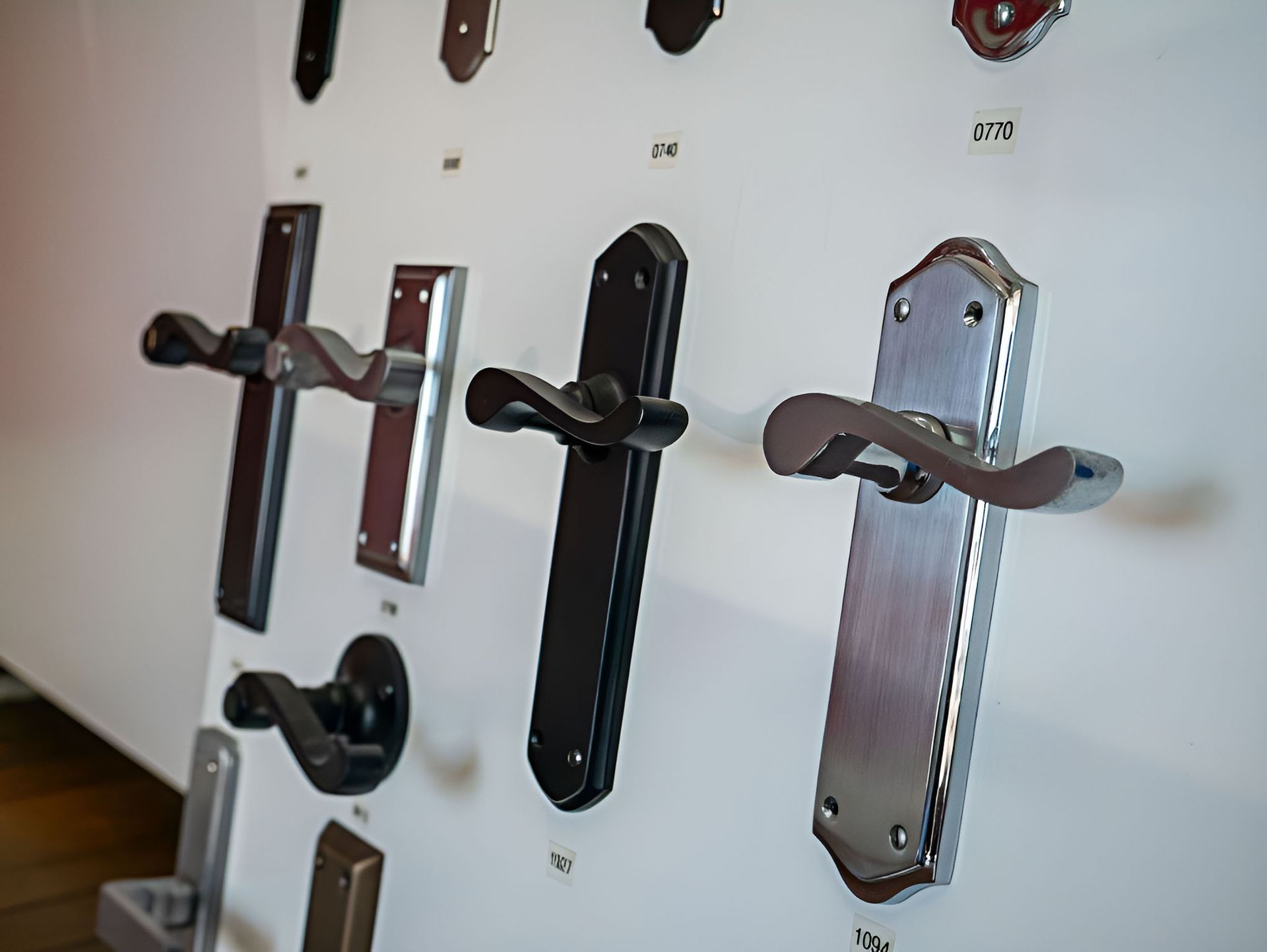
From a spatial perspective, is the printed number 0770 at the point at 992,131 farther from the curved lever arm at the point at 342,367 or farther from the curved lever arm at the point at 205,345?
the curved lever arm at the point at 205,345

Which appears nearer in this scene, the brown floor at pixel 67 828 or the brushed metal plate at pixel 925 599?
the brushed metal plate at pixel 925 599

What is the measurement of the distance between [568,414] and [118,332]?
0.59 m

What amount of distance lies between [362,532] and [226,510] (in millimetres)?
123

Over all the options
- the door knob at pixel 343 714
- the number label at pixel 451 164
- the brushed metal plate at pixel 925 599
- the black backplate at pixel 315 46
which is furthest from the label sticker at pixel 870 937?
the black backplate at pixel 315 46

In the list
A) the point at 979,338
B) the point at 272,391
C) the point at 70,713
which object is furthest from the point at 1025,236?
the point at 70,713

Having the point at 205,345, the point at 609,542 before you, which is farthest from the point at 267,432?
the point at 609,542

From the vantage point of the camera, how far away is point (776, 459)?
0.95ft

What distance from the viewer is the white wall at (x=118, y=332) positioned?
74cm

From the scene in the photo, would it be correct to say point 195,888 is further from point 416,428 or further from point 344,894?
point 416,428

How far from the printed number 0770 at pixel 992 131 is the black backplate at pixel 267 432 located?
14.2 inches

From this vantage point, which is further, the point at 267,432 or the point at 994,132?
the point at 267,432

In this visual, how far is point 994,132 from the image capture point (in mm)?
311

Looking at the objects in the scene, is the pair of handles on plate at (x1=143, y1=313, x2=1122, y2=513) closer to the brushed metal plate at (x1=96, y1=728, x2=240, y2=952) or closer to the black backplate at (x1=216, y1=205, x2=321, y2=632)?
the black backplate at (x1=216, y1=205, x2=321, y2=632)

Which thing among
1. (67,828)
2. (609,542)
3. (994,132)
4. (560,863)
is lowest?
(67,828)
